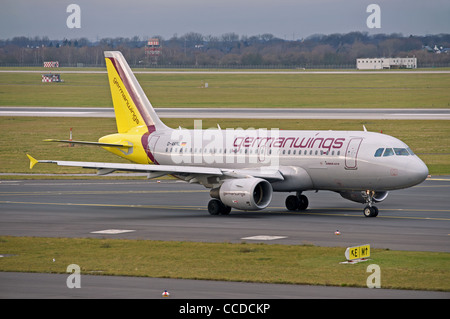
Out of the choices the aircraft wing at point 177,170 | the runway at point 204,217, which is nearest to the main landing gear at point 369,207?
the runway at point 204,217

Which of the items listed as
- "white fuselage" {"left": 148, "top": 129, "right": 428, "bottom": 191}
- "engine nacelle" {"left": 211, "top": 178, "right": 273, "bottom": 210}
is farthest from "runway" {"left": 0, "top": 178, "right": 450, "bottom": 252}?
"white fuselage" {"left": 148, "top": 129, "right": 428, "bottom": 191}

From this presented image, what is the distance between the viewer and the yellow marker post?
31.0 metres

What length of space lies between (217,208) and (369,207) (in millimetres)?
8143

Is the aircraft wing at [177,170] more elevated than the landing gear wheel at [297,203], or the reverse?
the aircraft wing at [177,170]

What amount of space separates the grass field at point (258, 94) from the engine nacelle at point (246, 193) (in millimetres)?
86909

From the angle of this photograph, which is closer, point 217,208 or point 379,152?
point 379,152

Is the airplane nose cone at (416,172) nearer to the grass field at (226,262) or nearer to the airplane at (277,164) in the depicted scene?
the airplane at (277,164)

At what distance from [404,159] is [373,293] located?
19.2 m

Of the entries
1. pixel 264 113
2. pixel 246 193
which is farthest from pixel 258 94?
pixel 246 193

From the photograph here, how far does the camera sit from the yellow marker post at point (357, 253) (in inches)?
1219

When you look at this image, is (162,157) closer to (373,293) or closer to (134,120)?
(134,120)

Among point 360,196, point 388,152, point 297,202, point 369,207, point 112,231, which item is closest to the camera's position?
point 112,231

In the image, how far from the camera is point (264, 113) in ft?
378

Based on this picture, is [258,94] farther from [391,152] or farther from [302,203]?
[391,152]
